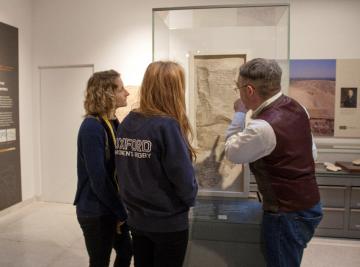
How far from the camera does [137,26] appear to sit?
4.16 meters

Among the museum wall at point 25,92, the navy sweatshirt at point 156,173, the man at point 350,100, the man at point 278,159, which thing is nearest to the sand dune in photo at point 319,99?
the man at point 350,100

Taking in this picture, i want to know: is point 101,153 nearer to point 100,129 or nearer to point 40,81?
point 100,129

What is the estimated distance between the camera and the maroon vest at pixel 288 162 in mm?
1387

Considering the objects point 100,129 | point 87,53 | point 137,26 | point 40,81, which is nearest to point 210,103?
point 100,129

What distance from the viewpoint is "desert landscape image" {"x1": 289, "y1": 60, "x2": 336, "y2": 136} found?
376 cm

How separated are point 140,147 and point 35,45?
3834mm

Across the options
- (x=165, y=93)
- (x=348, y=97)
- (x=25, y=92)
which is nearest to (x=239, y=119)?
(x=165, y=93)

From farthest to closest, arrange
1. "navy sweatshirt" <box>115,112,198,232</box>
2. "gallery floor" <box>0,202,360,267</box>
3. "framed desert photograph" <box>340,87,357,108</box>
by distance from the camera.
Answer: "framed desert photograph" <box>340,87,357,108</box>, "gallery floor" <box>0,202,360,267</box>, "navy sweatshirt" <box>115,112,198,232</box>

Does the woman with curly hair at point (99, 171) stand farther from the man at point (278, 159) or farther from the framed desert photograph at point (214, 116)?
the man at point (278, 159)

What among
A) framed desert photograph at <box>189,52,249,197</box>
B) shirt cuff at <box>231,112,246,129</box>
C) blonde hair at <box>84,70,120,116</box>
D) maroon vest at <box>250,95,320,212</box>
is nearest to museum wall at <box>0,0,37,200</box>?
blonde hair at <box>84,70,120,116</box>

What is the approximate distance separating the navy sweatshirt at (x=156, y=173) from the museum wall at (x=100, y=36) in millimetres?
2958

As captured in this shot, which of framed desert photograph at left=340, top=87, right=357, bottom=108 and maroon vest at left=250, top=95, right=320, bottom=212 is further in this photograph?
framed desert photograph at left=340, top=87, right=357, bottom=108

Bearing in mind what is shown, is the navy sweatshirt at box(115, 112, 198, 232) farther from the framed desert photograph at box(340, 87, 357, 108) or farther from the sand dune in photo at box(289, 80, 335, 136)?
the framed desert photograph at box(340, 87, 357, 108)

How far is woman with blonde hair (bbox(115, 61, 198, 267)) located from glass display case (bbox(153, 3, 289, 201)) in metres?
0.65
